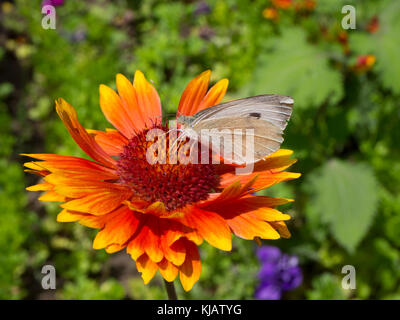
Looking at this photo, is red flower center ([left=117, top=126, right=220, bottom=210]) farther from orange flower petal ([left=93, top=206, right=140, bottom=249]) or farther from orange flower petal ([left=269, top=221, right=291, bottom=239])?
orange flower petal ([left=269, top=221, right=291, bottom=239])

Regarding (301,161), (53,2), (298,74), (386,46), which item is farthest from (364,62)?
(53,2)

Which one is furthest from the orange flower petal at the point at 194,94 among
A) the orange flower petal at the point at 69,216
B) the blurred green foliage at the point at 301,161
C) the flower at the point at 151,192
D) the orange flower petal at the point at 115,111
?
the blurred green foliage at the point at 301,161

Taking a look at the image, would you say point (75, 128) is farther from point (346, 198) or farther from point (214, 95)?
point (346, 198)

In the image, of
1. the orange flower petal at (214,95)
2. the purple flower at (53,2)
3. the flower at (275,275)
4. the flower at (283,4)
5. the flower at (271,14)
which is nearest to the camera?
the orange flower petal at (214,95)

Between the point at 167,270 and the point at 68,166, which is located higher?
the point at 68,166

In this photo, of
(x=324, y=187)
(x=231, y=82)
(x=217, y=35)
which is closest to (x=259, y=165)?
(x=324, y=187)

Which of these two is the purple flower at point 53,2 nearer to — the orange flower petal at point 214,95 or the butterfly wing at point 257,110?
the orange flower petal at point 214,95

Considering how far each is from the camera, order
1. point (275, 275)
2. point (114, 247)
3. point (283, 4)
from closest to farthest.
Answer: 1. point (114, 247)
2. point (275, 275)
3. point (283, 4)
